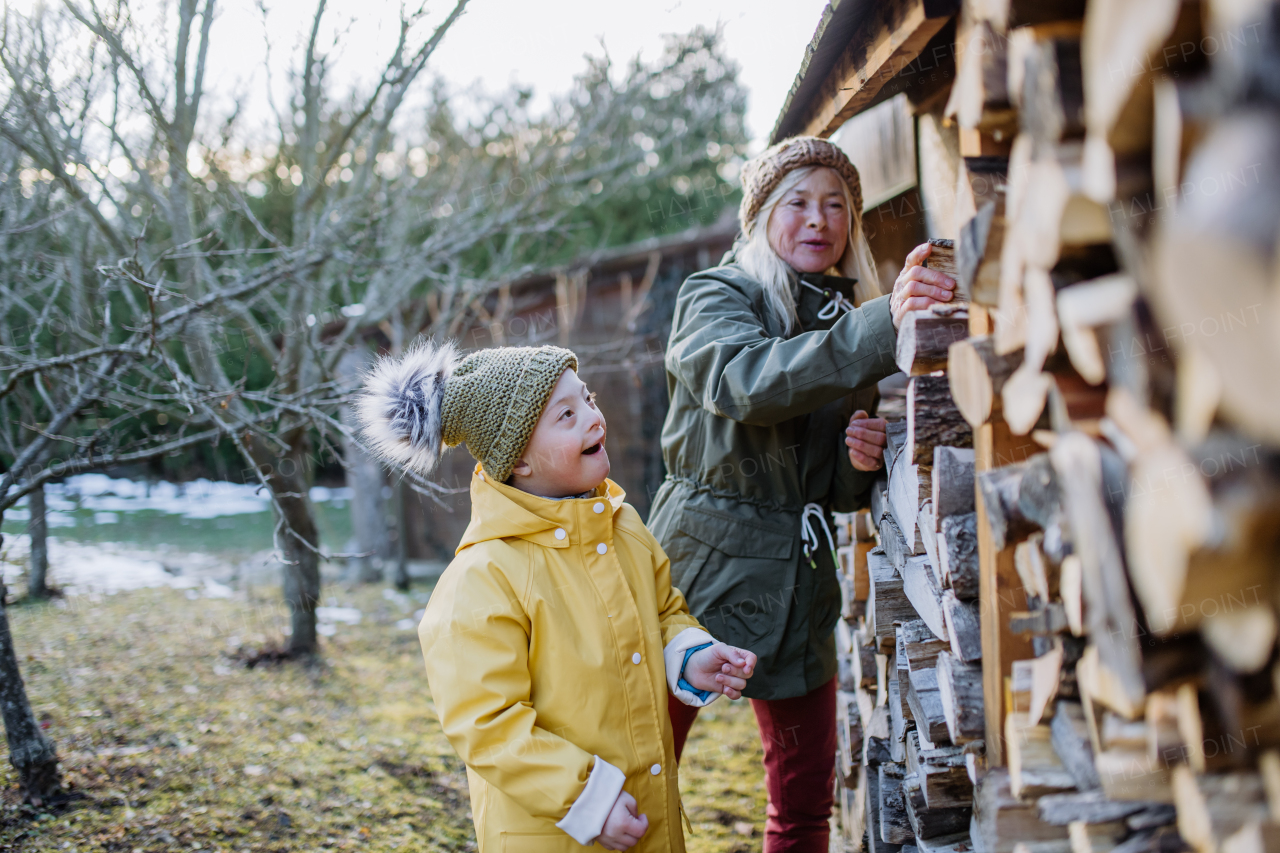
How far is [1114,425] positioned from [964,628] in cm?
65

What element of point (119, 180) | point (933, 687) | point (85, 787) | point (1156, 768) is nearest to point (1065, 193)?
point (1156, 768)

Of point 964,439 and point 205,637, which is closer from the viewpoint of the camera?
point 964,439

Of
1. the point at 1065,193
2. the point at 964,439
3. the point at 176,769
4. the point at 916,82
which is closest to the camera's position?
the point at 1065,193

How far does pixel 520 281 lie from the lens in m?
7.49

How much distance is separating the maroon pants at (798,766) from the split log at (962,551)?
94cm

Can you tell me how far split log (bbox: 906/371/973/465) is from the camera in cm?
157

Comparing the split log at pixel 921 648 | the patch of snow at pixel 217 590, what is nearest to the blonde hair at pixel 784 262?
the split log at pixel 921 648

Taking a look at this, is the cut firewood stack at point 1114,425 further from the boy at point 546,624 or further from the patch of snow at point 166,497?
the patch of snow at point 166,497

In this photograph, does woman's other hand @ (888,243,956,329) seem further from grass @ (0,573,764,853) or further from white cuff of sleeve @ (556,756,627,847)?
grass @ (0,573,764,853)

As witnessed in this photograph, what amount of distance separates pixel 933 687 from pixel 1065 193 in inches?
47.3

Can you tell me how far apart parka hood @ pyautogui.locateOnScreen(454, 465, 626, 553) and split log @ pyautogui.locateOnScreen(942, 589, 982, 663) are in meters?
0.78

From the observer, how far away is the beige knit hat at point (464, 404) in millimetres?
1896

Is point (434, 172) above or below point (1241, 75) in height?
above

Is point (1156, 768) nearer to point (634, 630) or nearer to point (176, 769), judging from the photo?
point (634, 630)
